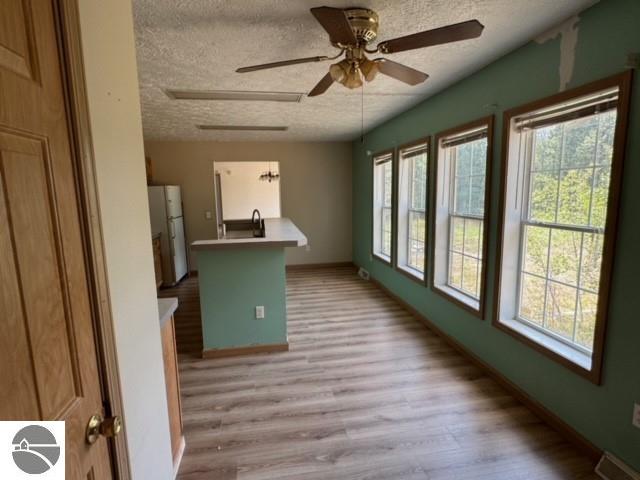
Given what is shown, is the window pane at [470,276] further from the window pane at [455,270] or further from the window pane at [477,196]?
the window pane at [477,196]

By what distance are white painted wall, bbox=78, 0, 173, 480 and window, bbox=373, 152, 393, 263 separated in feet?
12.4

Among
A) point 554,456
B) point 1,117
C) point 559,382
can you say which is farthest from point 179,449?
point 559,382

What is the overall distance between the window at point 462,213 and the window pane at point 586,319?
70 centimetres

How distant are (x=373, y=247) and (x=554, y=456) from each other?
358 cm

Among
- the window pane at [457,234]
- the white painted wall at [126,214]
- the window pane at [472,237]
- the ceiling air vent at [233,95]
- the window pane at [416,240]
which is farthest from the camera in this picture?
the window pane at [416,240]

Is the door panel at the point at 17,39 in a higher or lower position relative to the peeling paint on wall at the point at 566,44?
lower

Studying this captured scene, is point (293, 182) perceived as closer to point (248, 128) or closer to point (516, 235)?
point (248, 128)

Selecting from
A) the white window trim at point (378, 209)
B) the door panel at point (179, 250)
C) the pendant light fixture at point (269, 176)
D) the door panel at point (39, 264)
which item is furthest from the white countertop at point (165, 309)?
the pendant light fixture at point (269, 176)

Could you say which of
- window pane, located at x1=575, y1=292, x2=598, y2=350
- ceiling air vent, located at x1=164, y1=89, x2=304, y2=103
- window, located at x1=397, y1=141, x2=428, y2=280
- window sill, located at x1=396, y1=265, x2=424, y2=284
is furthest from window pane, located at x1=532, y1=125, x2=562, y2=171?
ceiling air vent, located at x1=164, y1=89, x2=304, y2=103

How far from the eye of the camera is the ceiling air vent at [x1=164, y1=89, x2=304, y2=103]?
294 centimetres

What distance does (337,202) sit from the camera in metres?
6.11

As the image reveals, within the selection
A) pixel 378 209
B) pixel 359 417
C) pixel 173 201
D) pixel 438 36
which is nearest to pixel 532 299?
pixel 359 417

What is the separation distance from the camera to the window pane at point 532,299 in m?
2.25

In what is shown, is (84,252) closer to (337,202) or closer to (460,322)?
(460,322)
